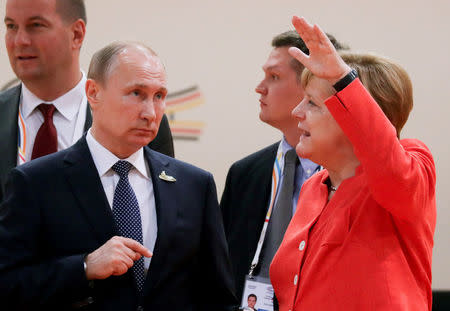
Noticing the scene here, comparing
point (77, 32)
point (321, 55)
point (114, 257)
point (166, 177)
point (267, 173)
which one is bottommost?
point (267, 173)

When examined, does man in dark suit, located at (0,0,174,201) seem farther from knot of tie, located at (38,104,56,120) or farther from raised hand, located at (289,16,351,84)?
raised hand, located at (289,16,351,84)

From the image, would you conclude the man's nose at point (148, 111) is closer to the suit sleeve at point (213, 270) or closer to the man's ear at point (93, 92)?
the man's ear at point (93, 92)

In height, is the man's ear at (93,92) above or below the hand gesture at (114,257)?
above

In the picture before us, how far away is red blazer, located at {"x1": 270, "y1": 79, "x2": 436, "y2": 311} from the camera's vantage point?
165cm

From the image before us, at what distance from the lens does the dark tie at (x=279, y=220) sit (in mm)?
2855

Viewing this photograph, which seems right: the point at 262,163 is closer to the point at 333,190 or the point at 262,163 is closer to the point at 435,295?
the point at 333,190

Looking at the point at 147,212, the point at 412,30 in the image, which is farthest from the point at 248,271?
the point at 412,30

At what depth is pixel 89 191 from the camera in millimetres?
2008

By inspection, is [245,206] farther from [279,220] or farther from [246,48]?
[246,48]

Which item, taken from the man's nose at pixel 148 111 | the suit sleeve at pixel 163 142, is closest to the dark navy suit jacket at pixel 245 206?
the suit sleeve at pixel 163 142

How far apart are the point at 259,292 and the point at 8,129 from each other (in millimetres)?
1221

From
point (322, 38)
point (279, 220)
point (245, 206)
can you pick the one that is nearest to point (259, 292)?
point (279, 220)

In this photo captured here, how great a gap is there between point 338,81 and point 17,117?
151cm

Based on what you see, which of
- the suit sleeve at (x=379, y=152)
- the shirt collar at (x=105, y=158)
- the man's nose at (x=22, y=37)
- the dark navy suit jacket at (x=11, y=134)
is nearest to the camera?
the suit sleeve at (x=379, y=152)
